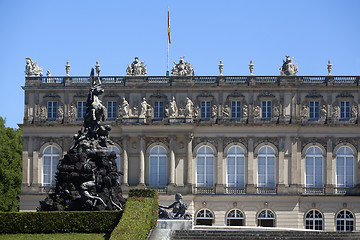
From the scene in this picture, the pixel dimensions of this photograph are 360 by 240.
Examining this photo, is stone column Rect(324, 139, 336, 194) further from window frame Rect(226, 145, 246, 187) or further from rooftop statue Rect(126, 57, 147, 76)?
rooftop statue Rect(126, 57, 147, 76)

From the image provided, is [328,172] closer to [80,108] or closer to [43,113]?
[80,108]

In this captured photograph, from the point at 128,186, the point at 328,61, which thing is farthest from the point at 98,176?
the point at 328,61

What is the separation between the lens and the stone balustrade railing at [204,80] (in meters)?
71.8

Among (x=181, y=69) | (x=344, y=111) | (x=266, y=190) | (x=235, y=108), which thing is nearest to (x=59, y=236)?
(x=266, y=190)

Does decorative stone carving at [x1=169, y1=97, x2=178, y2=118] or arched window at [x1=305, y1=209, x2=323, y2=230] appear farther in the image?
decorative stone carving at [x1=169, y1=97, x2=178, y2=118]

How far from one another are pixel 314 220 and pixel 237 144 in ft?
27.4

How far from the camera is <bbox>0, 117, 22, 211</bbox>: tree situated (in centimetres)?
7888

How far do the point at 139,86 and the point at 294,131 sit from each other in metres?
12.7

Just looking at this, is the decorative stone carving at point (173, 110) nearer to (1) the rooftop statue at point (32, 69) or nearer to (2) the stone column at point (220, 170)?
(2) the stone column at point (220, 170)

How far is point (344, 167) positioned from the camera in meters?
71.2

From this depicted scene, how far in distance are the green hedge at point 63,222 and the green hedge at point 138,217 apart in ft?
3.01

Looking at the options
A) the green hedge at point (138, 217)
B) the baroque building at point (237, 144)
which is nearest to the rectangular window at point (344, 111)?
the baroque building at point (237, 144)

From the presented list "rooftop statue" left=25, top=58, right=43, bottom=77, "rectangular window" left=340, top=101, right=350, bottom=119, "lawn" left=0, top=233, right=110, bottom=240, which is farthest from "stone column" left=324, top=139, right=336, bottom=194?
"lawn" left=0, top=233, right=110, bottom=240

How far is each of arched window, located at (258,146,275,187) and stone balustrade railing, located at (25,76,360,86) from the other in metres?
5.34
